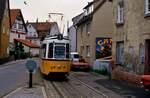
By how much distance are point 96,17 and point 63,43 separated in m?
17.2

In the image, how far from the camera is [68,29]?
78875 millimetres

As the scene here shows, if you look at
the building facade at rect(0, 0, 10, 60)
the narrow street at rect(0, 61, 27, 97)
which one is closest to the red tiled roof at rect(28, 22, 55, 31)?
the building facade at rect(0, 0, 10, 60)

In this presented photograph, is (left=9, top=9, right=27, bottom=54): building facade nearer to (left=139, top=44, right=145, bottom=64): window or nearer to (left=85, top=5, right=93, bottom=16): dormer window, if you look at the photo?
(left=85, top=5, right=93, bottom=16): dormer window

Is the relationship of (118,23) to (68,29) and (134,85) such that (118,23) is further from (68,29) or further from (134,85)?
(68,29)

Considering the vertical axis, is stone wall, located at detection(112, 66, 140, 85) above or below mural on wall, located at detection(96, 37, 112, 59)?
below

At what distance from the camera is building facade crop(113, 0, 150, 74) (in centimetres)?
2438

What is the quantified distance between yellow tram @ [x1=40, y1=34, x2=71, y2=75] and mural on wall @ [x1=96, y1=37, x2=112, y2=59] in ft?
54.5

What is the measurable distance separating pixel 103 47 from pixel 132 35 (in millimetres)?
18353

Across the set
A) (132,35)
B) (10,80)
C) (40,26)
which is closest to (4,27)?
(10,80)

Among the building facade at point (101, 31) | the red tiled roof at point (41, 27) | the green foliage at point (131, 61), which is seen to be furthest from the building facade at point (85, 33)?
the red tiled roof at point (41, 27)

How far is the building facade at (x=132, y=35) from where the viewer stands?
2438 cm

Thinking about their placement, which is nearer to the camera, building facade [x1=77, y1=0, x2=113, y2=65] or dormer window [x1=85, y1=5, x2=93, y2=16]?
building facade [x1=77, y1=0, x2=113, y2=65]

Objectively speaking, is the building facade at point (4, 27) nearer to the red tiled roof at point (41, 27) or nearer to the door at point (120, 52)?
the door at point (120, 52)

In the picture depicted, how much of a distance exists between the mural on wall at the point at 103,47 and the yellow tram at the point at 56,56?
54.5ft
